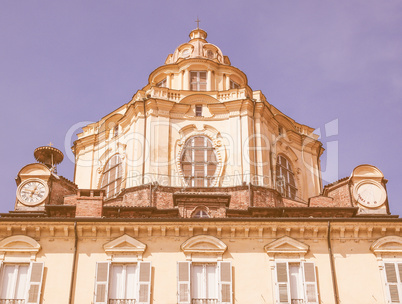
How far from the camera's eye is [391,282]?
2889cm

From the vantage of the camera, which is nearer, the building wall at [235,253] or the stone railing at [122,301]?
the stone railing at [122,301]

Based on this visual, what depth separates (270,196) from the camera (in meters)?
41.2

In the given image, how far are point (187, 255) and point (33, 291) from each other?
19.5 ft

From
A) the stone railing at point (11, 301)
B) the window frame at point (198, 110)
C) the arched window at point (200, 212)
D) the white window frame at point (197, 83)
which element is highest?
the white window frame at point (197, 83)

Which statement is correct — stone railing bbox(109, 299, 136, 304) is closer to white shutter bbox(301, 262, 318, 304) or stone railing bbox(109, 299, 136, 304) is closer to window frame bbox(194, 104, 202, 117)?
white shutter bbox(301, 262, 318, 304)

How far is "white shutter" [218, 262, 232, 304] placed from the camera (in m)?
28.3

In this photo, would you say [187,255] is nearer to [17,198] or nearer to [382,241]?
[382,241]

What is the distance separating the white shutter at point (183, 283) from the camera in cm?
2827

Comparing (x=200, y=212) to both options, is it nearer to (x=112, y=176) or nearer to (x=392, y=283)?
(x=392, y=283)

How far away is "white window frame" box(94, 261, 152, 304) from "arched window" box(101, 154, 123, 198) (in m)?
14.7

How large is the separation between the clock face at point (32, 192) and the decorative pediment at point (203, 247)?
12860mm

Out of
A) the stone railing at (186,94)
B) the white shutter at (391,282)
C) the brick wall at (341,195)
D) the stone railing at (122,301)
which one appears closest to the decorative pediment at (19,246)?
the stone railing at (122,301)

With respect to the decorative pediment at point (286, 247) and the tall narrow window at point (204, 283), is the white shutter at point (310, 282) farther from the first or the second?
the tall narrow window at point (204, 283)

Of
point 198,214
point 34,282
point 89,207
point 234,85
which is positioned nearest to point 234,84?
point 234,85
